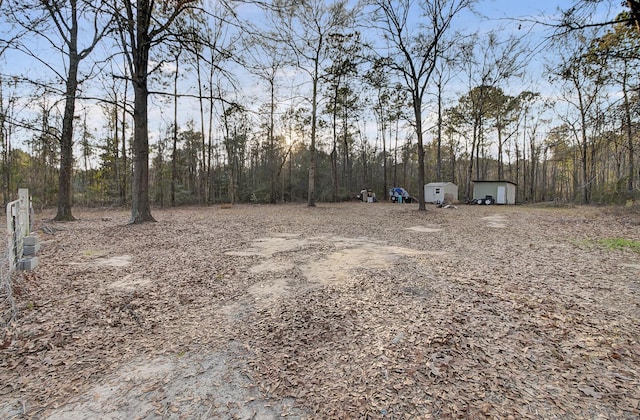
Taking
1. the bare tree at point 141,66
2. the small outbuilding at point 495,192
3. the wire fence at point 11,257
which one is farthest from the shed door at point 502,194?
the wire fence at point 11,257

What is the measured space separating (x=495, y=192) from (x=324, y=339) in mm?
24234

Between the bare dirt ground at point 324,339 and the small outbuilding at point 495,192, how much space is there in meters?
19.7

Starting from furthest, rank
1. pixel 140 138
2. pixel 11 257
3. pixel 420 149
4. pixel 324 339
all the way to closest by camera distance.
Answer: pixel 420 149
pixel 140 138
pixel 11 257
pixel 324 339

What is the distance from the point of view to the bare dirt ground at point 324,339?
1.80 meters

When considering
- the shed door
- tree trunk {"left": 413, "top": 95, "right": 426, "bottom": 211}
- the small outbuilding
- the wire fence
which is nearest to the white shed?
the small outbuilding

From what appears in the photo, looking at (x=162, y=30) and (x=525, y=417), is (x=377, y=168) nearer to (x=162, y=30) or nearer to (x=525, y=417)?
(x=162, y=30)

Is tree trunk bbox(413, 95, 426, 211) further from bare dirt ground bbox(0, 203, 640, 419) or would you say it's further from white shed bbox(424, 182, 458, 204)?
bare dirt ground bbox(0, 203, 640, 419)

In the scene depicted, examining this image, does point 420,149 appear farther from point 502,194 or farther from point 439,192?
point 502,194

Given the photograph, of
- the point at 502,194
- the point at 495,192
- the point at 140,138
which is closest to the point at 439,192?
the point at 495,192

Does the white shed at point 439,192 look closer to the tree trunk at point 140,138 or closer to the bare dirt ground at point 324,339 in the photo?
the bare dirt ground at point 324,339

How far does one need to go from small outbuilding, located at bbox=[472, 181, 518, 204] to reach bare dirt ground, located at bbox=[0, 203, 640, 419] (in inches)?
777

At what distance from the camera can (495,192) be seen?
22734 millimetres

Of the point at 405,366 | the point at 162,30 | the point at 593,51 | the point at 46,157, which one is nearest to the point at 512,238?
the point at 593,51

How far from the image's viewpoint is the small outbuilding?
22547 millimetres
